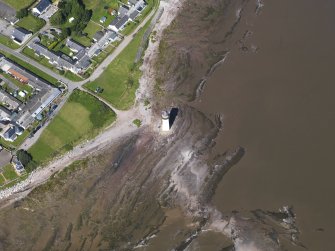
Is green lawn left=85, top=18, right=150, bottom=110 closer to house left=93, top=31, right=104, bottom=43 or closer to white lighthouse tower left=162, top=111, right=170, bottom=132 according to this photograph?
house left=93, top=31, right=104, bottom=43

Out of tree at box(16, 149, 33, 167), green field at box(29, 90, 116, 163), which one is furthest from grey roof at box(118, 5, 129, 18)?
tree at box(16, 149, 33, 167)

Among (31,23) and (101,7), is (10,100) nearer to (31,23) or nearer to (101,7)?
(31,23)

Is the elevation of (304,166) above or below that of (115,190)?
above

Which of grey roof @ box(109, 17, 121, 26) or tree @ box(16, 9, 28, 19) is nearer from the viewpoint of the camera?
grey roof @ box(109, 17, 121, 26)

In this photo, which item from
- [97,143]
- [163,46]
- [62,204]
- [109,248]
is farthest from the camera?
[163,46]

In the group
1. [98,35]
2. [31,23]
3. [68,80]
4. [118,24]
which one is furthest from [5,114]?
[118,24]

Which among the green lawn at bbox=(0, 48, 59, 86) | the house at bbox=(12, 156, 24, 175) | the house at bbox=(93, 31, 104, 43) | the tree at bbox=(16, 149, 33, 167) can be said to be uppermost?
the house at bbox=(93, 31, 104, 43)

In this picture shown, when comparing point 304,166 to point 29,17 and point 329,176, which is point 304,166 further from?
point 29,17

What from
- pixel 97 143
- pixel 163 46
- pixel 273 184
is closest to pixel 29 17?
pixel 163 46
